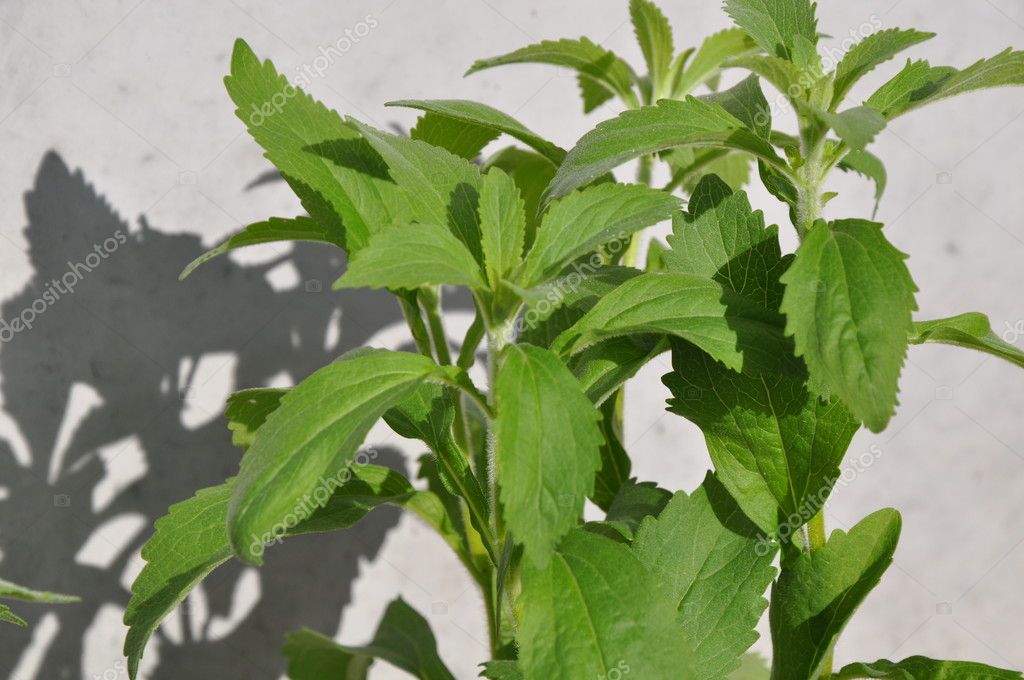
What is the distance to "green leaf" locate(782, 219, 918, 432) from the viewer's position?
548 millimetres

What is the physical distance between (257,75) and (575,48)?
0.34 meters

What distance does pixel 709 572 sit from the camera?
72 centimetres

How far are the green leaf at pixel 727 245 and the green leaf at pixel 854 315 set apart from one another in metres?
0.08

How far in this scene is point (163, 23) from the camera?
1.13 metres

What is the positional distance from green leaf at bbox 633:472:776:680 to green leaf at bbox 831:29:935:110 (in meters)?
0.31

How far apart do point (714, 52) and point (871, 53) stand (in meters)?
0.35

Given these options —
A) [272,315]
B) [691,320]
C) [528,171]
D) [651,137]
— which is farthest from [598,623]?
[272,315]

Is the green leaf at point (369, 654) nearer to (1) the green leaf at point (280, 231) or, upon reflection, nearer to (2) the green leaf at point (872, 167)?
(1) the green leaf at point (280, 231)

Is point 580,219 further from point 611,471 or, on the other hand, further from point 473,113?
point 611,471

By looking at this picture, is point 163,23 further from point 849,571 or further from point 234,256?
point 849,571

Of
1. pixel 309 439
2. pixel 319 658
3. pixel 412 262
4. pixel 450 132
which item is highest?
pixel 450 132

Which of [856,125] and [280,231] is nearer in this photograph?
[856,125]

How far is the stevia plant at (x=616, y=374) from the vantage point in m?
0.55

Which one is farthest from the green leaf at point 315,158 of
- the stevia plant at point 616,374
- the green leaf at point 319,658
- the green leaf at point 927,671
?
the green leaf at point 927,671
